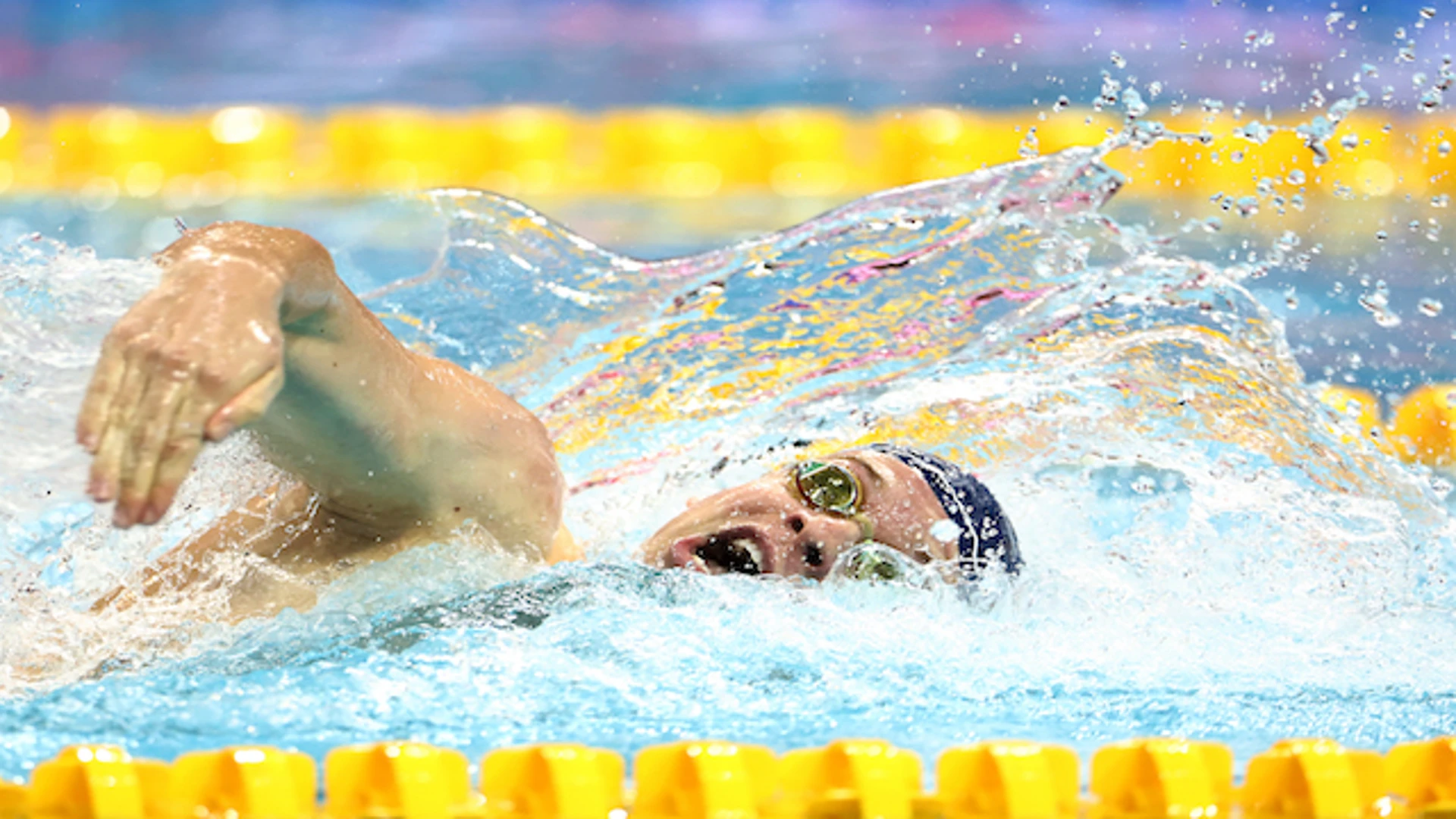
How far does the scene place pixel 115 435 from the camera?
3.51 ft

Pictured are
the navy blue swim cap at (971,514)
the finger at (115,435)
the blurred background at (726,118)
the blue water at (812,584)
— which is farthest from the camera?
the blurred background at (726,118)

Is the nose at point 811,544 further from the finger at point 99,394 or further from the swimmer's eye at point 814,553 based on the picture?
the finger at point 99,394

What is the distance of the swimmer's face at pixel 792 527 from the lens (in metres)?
2.00

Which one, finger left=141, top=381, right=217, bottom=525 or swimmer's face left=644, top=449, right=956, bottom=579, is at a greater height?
swimmer's face left=644, top=449, right=956, bottom=579

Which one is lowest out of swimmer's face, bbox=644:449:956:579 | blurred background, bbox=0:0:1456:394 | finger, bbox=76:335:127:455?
finger, bbox=76:335:127:455

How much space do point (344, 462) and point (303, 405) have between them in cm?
12

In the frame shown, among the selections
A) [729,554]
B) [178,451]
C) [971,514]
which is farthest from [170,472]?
[971,514]

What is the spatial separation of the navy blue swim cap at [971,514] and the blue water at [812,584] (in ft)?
→ 0.15

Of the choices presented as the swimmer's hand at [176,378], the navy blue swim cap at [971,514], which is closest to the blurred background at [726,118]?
the navy blue swim cap at [971,514]

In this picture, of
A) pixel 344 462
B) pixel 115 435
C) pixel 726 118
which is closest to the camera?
pixel 115 435

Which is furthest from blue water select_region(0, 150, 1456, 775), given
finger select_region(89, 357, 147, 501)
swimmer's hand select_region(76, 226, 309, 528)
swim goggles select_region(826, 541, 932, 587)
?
finger select_region(89, 357, 147, 501)

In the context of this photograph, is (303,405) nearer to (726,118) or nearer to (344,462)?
(344,462)

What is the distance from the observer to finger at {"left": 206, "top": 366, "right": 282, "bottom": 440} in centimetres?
111

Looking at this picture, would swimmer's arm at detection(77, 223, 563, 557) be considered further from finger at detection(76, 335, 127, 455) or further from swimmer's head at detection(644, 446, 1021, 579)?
swimmer's head at detection(644, 446, 1021, 579)
